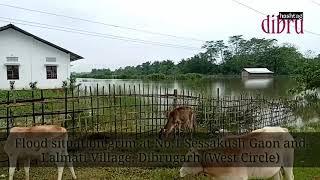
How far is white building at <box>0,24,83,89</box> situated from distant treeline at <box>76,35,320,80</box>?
95.5 ft

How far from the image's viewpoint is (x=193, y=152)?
5.86 meters

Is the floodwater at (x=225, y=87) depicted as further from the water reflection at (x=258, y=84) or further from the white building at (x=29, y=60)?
the white building at (x=29, y=60)

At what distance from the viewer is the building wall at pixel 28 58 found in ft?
91.1

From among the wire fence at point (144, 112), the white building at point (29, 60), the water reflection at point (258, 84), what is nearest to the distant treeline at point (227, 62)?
the water reflection at point (258, 84)

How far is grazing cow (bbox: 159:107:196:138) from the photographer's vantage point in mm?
11961

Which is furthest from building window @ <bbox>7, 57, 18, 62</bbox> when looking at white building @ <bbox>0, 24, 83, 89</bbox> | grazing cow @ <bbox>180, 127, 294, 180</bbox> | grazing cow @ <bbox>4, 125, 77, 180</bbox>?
grazing cow @ <bbox>180, 127, 294, 180</bbox>

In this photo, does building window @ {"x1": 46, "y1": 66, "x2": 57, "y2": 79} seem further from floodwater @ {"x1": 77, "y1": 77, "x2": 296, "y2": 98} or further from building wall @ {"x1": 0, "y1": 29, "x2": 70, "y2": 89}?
floodwater @ {"x1": 77, "y1": 77, "x2": 296, "y2": 98}

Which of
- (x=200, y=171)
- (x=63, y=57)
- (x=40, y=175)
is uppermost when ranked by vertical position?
(x=63, y=57)

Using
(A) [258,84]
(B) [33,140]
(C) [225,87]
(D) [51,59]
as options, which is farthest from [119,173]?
(A) [258,84]

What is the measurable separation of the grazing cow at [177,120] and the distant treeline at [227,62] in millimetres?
44361

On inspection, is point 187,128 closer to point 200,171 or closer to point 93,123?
point 93,123

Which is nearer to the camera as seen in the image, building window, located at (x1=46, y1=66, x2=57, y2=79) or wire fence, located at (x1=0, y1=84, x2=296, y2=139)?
wire fence, located at (x1=0, y1=84, x2=296, y2=139)

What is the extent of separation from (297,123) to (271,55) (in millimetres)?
54000

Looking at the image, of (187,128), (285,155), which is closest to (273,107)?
(187,128)
